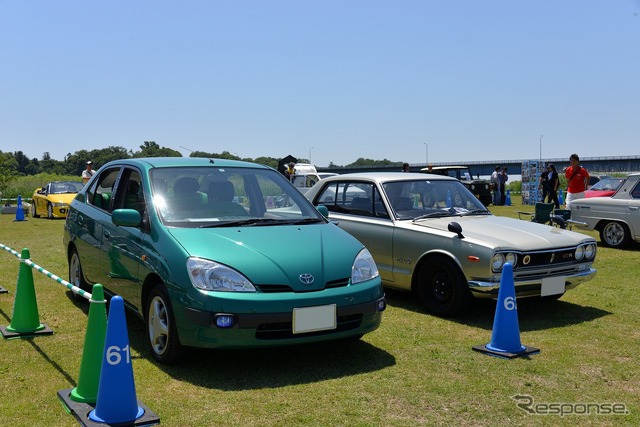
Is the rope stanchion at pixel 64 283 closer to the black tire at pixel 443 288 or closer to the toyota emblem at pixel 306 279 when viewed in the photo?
the toyota emblem at pixel 306 279

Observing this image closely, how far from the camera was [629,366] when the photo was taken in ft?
16.3

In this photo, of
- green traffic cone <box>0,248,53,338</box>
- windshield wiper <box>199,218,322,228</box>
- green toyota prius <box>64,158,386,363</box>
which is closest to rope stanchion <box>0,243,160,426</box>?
green toyota prius <box>64,158,386,363</box>

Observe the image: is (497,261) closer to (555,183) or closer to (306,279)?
(306,279)

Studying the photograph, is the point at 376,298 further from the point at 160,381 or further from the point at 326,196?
the point at 326,196

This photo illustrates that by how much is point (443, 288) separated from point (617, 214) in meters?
7.25

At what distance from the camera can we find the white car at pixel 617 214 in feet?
39.4

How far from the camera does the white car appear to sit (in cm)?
1202

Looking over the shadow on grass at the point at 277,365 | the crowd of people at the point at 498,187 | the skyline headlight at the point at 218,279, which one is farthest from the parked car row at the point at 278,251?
the crowd of people at the point at 498,187

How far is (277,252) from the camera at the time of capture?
474 centimetres

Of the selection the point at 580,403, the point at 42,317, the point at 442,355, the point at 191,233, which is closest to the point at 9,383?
the point at 191,233

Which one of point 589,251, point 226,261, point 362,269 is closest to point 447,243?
point 589,251

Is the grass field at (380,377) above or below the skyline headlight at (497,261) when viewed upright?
below

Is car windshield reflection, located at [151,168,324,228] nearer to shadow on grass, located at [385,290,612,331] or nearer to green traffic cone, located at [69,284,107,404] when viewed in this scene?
green traffic cone, located at [69,284,107,404]

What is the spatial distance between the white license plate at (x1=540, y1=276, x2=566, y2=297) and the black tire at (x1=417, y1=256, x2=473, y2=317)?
0.71m
